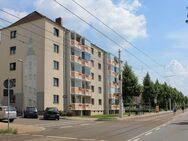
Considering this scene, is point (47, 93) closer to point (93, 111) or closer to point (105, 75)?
point (93, 111)

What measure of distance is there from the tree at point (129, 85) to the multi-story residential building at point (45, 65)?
31.7ft

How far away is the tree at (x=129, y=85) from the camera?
78750 mm

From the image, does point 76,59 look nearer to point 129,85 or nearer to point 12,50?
point 12,50

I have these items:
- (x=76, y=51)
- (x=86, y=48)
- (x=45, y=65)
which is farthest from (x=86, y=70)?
(x=45, y=65)

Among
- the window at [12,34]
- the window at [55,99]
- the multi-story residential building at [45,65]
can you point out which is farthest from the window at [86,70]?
the window at [12,34]

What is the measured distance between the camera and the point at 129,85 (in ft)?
258

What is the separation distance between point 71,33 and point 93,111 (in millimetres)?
17562

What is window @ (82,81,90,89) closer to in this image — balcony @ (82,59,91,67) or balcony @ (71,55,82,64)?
balcony @ (82,59,91,67)

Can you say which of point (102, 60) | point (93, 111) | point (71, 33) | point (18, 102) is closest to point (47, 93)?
point (18, 102)

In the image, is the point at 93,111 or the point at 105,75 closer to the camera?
the point at 93,111

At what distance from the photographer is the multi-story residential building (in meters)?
58.1

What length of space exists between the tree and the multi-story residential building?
9.67m

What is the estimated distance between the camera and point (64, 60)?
211 ft

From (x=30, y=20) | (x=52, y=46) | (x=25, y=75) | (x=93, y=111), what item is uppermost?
(x=30, y=20)
